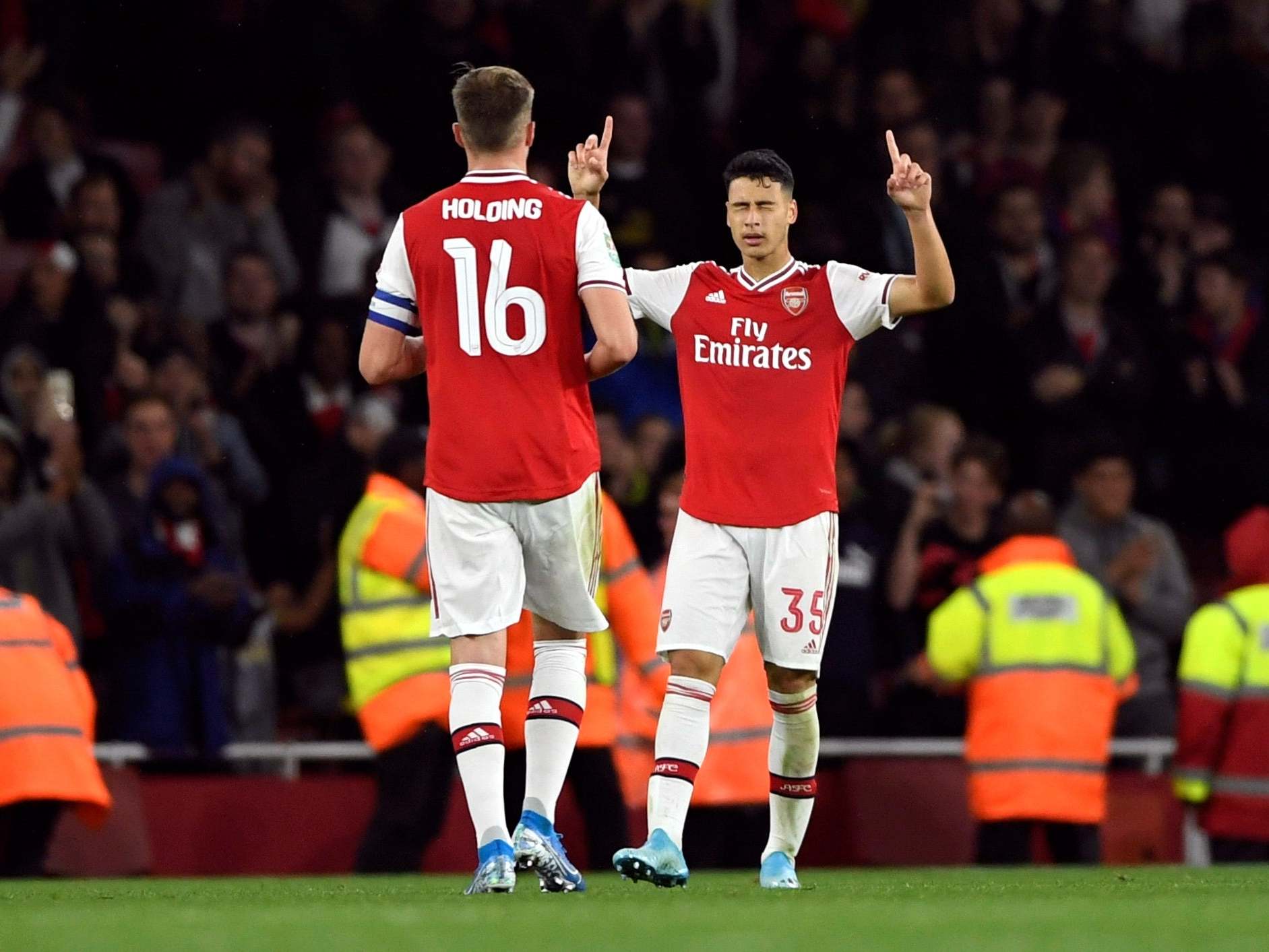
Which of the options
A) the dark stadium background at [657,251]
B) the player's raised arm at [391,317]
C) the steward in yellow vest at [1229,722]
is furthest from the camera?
the dark stadium background at [657,251]

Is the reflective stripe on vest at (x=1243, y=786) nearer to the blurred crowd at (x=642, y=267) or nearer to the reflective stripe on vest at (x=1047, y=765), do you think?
the reflective stripe on vest at (x=1047, y=765)

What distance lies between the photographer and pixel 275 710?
12.1 metres

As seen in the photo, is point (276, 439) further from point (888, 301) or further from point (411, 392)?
point (888, 301)

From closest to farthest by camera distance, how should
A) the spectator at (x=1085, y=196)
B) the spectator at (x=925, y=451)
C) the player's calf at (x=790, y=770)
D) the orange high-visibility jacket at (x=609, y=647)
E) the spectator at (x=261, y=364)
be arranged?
the player's calf at (x=790, y=770) < the orange high-visibility jacket at (x=609, y=647) < the spectator at (x=261, y=364) < the spectator at (x=925, y=451) < the spectator at (x=1085, y=196)

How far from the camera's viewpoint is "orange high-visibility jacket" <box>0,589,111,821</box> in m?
9.27

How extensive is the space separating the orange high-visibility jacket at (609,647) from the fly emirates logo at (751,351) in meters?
1.91

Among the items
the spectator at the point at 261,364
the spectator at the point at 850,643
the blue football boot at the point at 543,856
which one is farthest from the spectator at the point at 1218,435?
the blue football boot at the point at 543,856

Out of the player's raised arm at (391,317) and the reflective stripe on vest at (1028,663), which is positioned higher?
the player's raised arm at (391,317)

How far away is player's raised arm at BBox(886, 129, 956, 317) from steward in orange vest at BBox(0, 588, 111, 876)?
3672 millimetres

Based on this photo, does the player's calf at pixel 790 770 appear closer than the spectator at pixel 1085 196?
Yes

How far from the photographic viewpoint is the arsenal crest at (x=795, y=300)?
789cm

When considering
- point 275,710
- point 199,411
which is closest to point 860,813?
point 275,710

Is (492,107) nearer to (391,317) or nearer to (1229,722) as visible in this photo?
(391,317)

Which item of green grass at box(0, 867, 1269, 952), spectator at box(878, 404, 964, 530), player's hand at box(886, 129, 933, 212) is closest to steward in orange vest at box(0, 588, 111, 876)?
green grass at box(0, 867, 1269, 952)
